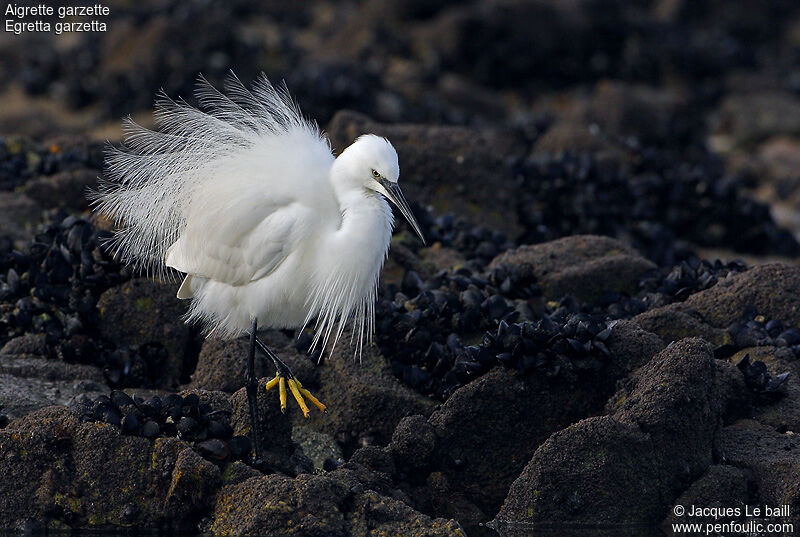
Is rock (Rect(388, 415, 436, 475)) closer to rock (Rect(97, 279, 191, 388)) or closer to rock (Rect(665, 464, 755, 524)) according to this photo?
rock (Rect(665, 464, 755, 524))

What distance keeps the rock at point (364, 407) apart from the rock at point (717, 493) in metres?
1.67

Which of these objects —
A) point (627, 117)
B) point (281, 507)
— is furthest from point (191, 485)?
point (627, 117)

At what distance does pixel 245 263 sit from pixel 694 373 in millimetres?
2711

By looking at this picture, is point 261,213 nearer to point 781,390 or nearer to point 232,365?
point 232,365

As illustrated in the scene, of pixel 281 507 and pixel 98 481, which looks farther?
pixel 98 481

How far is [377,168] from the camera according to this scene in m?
6.04

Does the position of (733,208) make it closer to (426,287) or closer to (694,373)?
(426,287)

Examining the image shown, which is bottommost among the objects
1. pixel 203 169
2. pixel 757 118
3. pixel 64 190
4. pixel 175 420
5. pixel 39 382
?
pixel 175 420

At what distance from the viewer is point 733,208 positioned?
1191 cm

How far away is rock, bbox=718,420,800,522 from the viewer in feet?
18.7

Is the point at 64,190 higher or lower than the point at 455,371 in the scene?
higher

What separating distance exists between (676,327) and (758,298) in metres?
0.75

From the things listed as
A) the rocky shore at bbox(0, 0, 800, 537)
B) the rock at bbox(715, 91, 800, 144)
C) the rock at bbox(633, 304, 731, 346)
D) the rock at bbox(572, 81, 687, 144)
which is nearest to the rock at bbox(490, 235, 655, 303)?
the rocky shore at bbox(0, 0, 800, 537)

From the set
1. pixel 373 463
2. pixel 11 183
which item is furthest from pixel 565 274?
pixel 11 183
